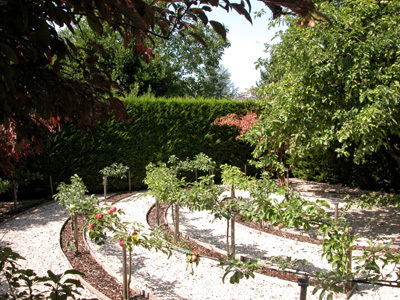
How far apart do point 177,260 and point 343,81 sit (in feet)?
12.3

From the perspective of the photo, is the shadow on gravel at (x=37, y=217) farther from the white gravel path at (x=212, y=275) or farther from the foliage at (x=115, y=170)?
the white gravel path at (x=212, y=275)

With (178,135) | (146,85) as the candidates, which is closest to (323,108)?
(178,135)

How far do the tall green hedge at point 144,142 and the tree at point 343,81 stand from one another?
4.30 m

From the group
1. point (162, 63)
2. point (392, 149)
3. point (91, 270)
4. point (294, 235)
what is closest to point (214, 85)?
point (162, 63)

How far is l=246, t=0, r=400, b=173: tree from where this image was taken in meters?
4.78

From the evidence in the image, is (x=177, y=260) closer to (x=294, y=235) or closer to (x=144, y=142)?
(x=294, y=235)

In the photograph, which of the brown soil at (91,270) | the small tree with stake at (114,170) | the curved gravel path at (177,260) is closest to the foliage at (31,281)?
the curved gravel path at (177,260)

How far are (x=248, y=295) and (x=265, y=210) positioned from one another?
159 cm

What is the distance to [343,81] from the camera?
5090 mm

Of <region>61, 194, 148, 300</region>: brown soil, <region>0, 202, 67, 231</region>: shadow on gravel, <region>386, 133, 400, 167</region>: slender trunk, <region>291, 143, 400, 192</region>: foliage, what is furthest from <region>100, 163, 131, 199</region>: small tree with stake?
<region>386, 133, 400, 167</region>: slender trunk

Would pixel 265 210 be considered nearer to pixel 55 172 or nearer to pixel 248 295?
pixel 248 295

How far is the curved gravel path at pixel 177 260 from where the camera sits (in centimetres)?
378

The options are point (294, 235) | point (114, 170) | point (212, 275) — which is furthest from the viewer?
point (114, 170)

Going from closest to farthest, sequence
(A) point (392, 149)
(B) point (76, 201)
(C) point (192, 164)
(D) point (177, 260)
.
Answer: (D) point (177, 260)
(B) point (76, 201)
(A) point (392, 149)
(C) point (192, 164)
